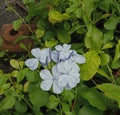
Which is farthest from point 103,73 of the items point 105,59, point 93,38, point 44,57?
point 44,57

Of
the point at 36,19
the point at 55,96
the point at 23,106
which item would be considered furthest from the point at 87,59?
the point at 36,19

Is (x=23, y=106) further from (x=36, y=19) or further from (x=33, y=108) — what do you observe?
(x=36, y=19)

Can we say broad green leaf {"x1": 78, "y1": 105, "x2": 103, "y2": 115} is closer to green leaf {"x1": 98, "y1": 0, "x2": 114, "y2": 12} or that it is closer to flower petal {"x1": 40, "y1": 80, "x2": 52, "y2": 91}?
flower petal {"x1": 40, "y1": 80, "x2": 52, "y2": 91}

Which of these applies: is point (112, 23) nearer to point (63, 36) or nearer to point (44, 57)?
point (63, 36)

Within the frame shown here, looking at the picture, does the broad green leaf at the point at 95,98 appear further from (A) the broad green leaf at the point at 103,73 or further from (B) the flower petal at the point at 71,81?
(B) the flower petal at the point at 71,81

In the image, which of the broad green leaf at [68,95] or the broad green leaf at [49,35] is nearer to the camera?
the broad green leaf at [68,95]

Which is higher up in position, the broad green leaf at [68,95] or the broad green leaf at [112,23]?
the broad green leaf at [112,23]

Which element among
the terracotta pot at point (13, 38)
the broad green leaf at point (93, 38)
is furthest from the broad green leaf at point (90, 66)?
the terracotta pot at point (13, 38)

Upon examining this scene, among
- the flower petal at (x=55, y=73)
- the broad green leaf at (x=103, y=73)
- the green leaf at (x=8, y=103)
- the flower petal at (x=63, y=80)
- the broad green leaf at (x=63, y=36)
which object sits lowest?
the broad green leaf at (x=103, y=73)
